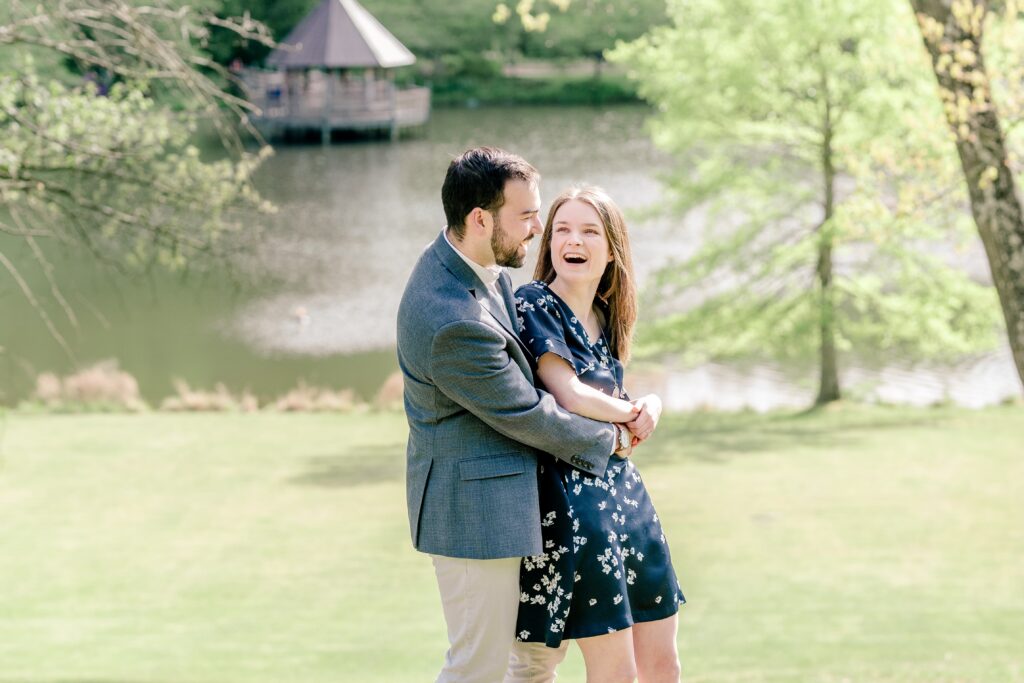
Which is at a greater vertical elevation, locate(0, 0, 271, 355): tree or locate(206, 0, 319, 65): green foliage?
locate(206, 0, 319, 65): green foliage

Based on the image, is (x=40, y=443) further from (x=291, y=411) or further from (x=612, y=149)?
(x=612, y=149)

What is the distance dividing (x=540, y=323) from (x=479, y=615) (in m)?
0.71

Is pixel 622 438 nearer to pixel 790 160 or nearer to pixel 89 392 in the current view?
pixel 89 392

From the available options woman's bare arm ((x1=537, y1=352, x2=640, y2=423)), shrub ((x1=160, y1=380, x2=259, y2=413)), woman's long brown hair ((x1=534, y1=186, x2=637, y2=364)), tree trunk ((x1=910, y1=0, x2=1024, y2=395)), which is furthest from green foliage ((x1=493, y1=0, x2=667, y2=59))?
woman's bare arm ((x1=537, y1=352, x2=640, y2=423))

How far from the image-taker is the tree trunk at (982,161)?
176 inches

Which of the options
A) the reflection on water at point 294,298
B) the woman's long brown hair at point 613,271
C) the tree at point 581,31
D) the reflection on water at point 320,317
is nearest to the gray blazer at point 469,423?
the woman's long brown hair at point 613,271

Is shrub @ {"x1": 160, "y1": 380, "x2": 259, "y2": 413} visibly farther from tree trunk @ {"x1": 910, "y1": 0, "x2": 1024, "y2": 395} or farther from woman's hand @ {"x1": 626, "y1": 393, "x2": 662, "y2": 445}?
woman's hand @ {"x1": 626, "y1": 393, "x2": 662, "y2": 445}

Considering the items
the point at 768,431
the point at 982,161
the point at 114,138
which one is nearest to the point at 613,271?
the point at 982,161

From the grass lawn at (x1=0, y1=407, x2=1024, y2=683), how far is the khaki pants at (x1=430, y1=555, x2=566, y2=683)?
338 cm

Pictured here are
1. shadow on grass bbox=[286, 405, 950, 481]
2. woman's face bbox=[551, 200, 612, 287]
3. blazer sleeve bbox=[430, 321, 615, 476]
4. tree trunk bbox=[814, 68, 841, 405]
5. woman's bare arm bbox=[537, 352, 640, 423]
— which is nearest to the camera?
blazer sleeve bbox=[430, 321, 615, 476]

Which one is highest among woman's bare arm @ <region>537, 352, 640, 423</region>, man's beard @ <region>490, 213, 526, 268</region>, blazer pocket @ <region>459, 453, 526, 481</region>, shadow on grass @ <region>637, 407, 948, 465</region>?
man's beard @ <region>490, 213, 526, 268</region>

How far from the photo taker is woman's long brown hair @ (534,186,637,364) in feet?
9.90

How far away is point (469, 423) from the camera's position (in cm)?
275

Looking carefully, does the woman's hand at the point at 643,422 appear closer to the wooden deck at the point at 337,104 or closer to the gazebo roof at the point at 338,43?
the wooden deck at the point at 337,104
